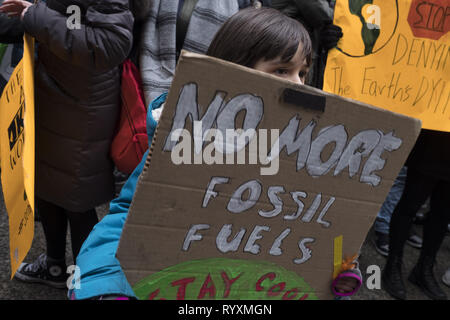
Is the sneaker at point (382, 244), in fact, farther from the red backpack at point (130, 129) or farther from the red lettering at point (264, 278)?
the red lettering at point (264, 278)

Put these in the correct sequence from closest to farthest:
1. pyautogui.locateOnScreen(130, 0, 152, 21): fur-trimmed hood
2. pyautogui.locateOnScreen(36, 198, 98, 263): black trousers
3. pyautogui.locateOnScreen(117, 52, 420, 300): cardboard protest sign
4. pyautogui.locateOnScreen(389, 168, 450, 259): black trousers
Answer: pyautogui.locateOnScreen(117, 52, 420, 300): cardboard protest sign < pyautogui.locateOnScreen(130, 0, 152, 21): fur-trimmed hood < pyautogui.locateOnScreen(36, 198, 98, 263): black trousers < pyautogui.locateOnScreen(389, 168, 450, 259): black trousers

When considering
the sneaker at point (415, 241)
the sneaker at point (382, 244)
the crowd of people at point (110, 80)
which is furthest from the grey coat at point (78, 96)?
the sneaker at point (415, 241)

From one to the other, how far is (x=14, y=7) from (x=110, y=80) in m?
0.39

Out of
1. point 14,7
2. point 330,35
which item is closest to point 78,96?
point 14,7

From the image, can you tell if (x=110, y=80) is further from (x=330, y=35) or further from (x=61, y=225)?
(x=330, y=35)

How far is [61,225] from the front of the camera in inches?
78.5

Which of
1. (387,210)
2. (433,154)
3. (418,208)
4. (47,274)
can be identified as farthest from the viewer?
(387,210)

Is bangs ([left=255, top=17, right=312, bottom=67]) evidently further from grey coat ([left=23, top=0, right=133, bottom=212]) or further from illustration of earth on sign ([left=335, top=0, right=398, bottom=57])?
illustration of earth on sign ([left=335, top=0, right=398, bottom=57])

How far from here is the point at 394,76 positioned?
1.95m

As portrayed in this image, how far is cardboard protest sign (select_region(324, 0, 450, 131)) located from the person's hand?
1205mm

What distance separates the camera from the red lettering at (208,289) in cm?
93

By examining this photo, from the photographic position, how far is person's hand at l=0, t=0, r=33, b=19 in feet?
4.91

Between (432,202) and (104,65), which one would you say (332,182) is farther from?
(432,202)

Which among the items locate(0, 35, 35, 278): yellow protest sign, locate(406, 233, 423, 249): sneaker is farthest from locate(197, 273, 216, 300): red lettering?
locate(406, 233, 423, 249): sneaker
